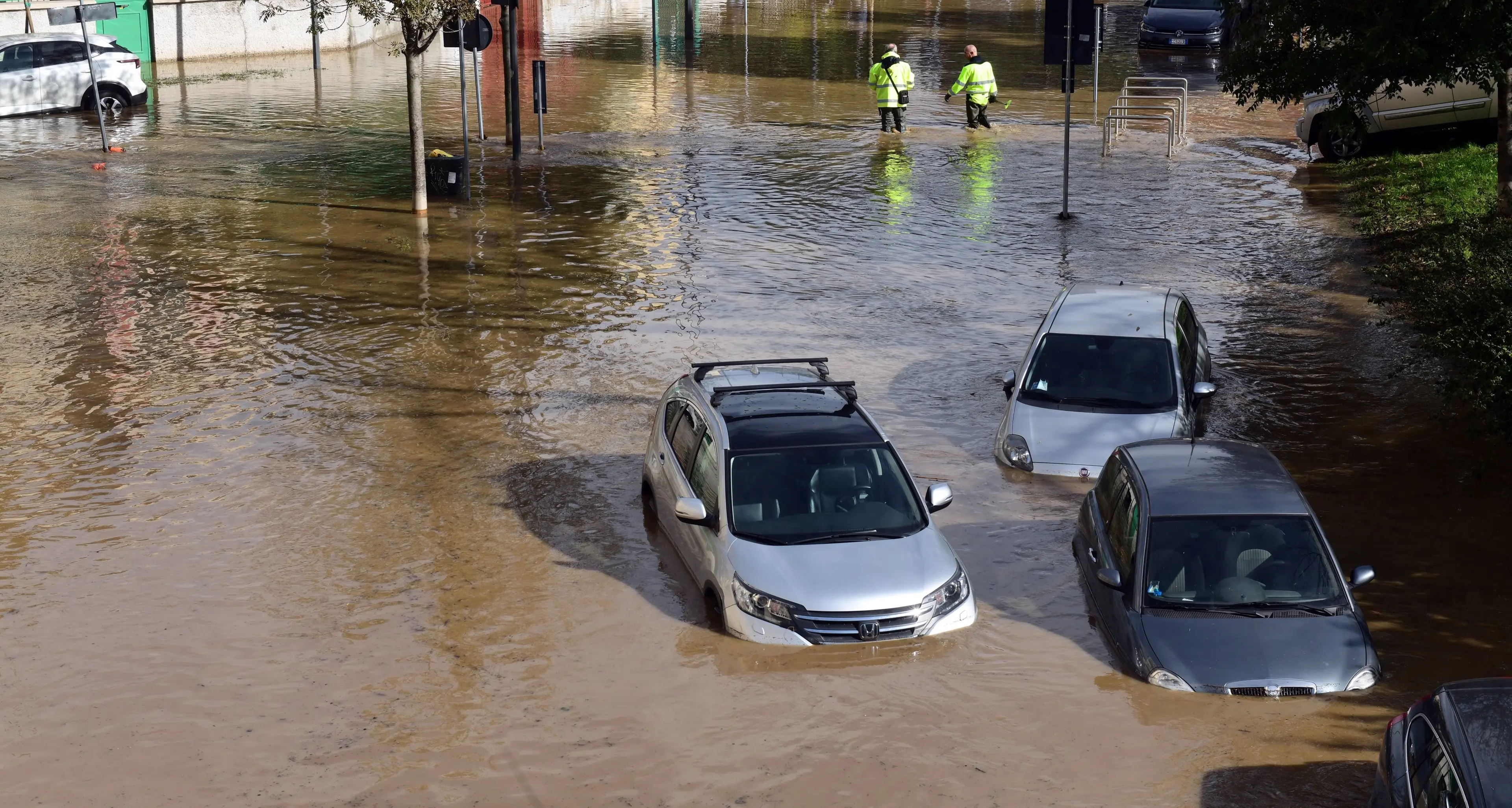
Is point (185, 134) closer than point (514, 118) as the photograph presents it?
No

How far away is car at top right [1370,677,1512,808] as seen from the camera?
5648mm

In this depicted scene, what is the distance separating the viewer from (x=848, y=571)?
30.0 ft

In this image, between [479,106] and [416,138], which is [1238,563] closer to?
[416,138]

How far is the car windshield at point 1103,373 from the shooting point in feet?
40.5

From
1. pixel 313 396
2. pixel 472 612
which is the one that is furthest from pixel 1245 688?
pixel 313 396

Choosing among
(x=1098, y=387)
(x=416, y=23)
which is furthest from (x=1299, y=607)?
(x=416, y=23)

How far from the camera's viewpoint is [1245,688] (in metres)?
8.36

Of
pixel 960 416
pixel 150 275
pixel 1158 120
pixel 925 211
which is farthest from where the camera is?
pixel 1158 120

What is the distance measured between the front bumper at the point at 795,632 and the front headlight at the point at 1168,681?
4.11 ft

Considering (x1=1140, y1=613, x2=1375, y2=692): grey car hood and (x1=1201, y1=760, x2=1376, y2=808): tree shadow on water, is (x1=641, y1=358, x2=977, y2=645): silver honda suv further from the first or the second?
(x1=1201, y1=760, x2=1376, y2=808): tree shadow on water

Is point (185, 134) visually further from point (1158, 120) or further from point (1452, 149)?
point (1452, 149)

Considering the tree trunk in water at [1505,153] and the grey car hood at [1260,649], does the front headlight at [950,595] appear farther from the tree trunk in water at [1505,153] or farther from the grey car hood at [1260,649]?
the tree trunk in water at [1505,153]

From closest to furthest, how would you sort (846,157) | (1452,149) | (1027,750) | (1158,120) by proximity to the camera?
1. (1027,750)
2. (1452,149)
3. (846,157)
4. (1158,120)

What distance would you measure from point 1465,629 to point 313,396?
394 inches
